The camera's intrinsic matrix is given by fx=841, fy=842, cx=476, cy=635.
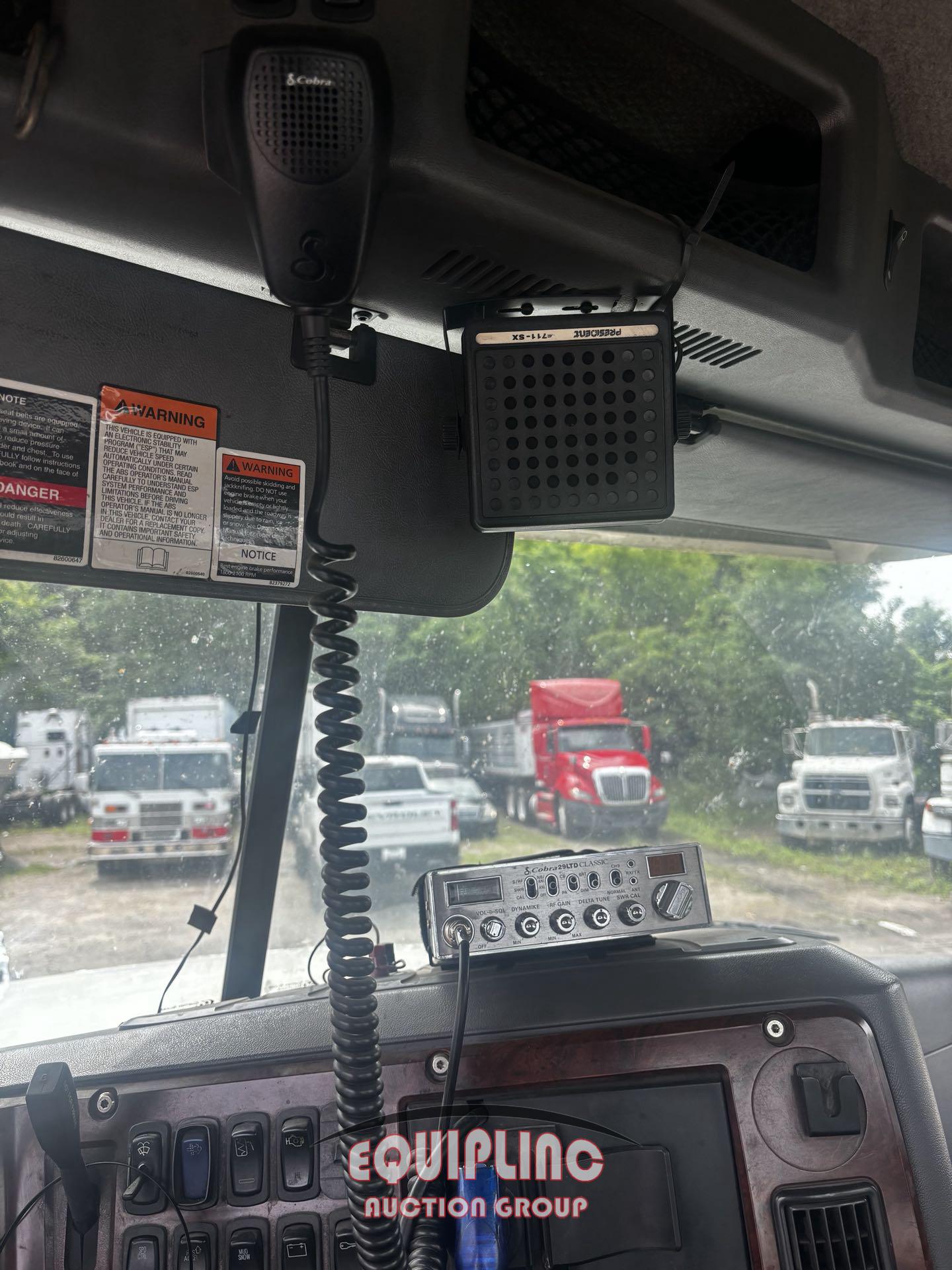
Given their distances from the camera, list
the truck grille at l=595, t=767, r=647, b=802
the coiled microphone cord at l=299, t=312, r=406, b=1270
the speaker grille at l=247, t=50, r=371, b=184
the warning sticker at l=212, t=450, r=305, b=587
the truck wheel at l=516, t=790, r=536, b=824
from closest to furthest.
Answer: the speaker grille at l=247, t=50, r=371, b=184 → the coiled microphone cord at l=299, t=312, r=406, b=1270 → the warning sticker at l=212, t=450, r=305, b=587 → the truck wheel at l=516, t=790, r=536, b=824 → the truck grille at l=595, t=767, r=647, b=802

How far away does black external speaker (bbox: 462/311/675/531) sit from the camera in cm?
90

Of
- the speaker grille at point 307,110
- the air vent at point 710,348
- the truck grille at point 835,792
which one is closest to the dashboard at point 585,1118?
the air vent at point 710,348

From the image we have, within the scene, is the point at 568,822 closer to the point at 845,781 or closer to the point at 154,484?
the point at 845,781

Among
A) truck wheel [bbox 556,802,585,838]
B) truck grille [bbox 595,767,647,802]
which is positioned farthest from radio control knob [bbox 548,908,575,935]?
truck grille [bbox 595,767,647,802]

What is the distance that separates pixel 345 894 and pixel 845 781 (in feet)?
5.67

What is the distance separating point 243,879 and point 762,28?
1.49 m

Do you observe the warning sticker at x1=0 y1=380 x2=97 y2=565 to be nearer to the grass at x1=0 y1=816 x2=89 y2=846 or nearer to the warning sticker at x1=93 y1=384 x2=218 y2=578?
the warning sticker at x1=93 y1=384 x2=218 y2=578

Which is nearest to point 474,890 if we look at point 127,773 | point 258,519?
point 258,519

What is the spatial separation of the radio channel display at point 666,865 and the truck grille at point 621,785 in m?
0.81

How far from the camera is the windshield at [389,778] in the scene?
175 cm

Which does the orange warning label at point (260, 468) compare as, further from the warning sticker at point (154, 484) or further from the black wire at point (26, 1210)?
the black wire at point (26, 1210)

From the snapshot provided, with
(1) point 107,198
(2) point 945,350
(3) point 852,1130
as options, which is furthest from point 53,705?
(2) point 945,350

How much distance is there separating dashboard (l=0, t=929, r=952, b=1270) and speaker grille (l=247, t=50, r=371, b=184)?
0.97m

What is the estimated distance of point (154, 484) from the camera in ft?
2.90
